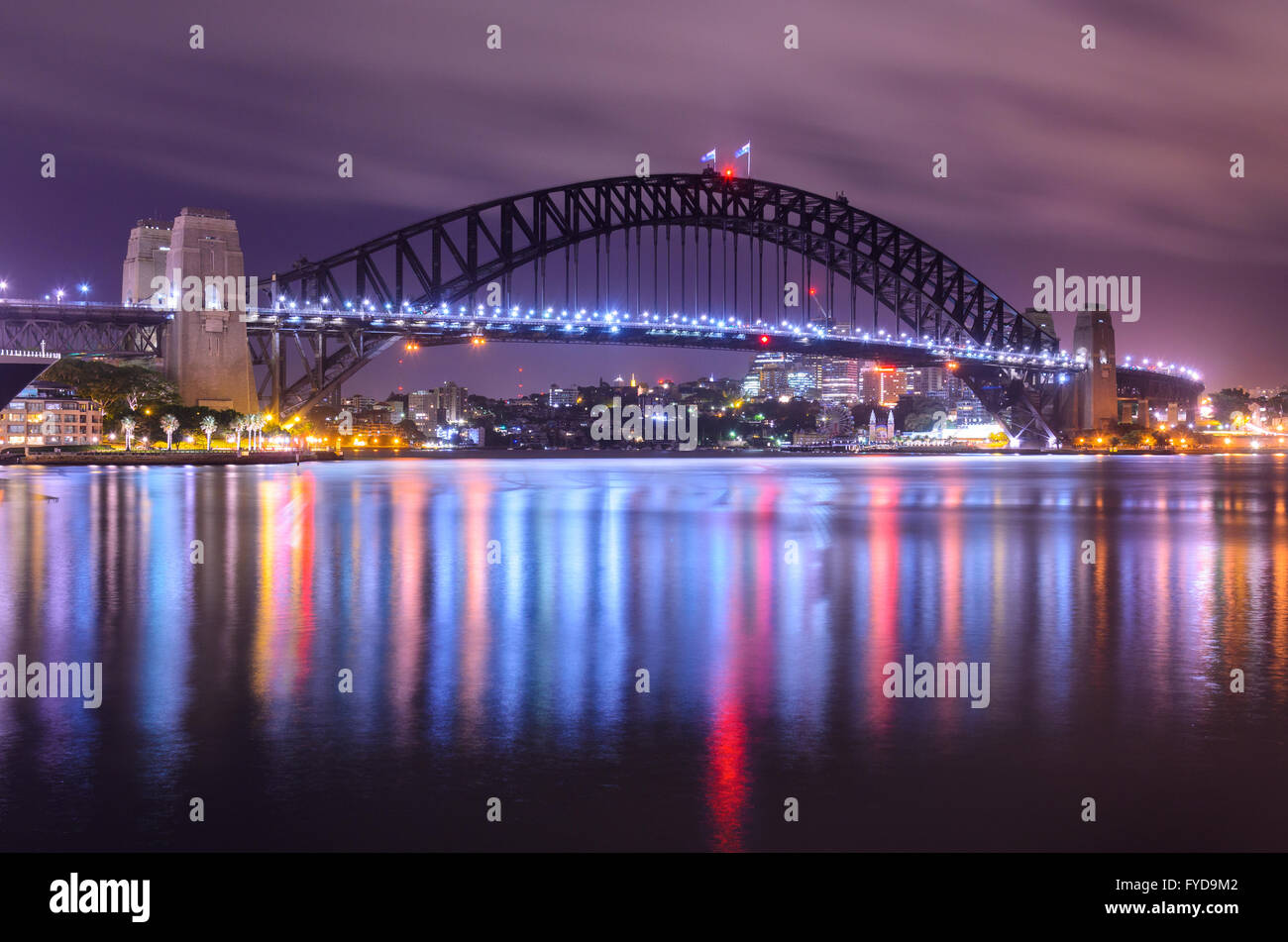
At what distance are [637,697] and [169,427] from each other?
225 feet

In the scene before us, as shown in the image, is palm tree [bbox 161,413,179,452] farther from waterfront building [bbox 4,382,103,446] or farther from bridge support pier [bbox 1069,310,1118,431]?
bridge support pier [bbox 1069,310,1118,431]

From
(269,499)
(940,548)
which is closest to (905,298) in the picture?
(269,499)

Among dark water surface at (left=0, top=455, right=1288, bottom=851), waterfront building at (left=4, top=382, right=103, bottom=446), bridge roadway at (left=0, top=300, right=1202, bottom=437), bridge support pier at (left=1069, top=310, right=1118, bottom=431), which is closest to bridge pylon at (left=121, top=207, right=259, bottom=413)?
bridge roadway at (left=0, top=300, right=1202, bottom=437)

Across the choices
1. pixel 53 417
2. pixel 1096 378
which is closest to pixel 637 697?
pixel 53 417

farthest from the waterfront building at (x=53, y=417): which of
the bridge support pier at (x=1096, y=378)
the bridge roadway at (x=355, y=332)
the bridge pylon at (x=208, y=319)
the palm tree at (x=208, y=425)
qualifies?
the bridge support pier at (x=1096, y=378)

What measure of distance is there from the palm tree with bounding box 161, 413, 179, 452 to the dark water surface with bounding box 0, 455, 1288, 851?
2055 inches

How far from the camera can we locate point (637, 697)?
8656 mm

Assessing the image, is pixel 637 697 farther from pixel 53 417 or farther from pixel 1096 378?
pixel 1096 378

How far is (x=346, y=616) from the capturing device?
12.5 m

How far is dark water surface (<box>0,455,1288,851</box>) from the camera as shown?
19.3 ft

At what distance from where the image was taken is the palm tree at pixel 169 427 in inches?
2778

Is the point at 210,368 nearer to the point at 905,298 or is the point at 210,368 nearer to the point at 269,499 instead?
the point at 269,499
